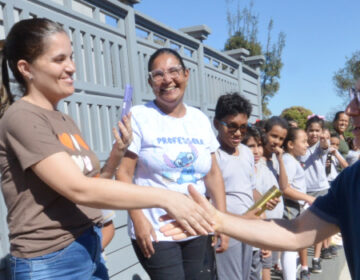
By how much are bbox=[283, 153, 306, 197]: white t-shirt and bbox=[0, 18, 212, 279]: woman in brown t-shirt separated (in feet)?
10.6

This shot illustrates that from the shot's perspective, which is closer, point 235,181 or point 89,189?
point 89,189

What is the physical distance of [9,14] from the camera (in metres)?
3.13

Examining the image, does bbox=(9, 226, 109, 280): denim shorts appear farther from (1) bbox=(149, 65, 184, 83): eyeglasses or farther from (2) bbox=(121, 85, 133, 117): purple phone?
(1) bbox=(149, 65, 184, 83): eyeglasses

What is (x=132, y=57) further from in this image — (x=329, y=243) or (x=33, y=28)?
(x=329, y=243)

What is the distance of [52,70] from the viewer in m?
1.97

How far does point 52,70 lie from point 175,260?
1363mm

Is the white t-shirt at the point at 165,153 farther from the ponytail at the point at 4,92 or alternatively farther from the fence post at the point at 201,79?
the fence post at the point at 201,79

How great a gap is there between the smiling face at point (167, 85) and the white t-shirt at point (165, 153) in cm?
7

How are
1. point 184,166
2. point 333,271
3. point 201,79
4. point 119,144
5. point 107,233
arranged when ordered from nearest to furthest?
point 119,144
point 107,233
point 184,166
point 333,271
point 201,79

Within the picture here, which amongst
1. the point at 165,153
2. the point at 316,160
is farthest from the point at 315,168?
the point at 165,153

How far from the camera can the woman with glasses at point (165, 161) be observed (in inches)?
106

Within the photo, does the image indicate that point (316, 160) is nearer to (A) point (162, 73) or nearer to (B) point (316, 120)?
(B) point (316, 120)

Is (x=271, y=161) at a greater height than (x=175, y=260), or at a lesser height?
greater

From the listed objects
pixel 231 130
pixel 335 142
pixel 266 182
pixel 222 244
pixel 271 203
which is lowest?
pixel 222 244
